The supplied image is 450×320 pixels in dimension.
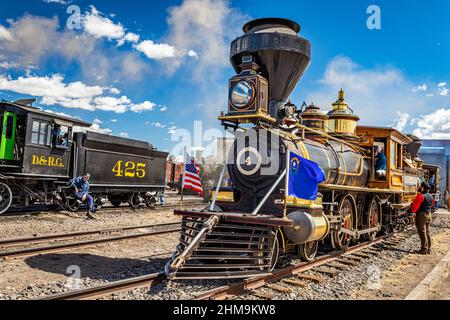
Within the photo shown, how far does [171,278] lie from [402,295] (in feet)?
10.1

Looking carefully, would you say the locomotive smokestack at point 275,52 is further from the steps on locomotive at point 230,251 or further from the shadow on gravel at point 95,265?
the shadow on gravel at point 95,265

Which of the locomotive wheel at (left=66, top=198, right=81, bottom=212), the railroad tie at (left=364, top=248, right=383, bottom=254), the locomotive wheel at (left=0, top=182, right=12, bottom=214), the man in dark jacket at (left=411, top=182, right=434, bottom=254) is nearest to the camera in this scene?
the railroad tie at (left=364, top=248, right=383, bottom=254)

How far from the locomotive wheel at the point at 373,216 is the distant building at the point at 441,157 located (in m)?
28.5

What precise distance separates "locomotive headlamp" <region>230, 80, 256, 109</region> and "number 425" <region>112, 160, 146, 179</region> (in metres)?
9.52

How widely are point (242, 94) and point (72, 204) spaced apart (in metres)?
9.89

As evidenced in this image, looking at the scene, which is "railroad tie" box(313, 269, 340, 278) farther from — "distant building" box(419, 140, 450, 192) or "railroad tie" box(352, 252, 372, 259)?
"distant building" box(419, 140, 450, 192)

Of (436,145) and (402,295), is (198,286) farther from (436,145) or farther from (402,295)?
(436,145)

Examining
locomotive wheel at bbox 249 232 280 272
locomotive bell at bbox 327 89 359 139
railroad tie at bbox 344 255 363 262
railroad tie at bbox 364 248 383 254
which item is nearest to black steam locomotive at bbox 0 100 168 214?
locomotive bell at bbox 327 89 359 139

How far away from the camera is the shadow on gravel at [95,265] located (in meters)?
5.64

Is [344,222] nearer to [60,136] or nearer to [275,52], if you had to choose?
[275,52]

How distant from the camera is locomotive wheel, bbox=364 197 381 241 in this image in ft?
29.8

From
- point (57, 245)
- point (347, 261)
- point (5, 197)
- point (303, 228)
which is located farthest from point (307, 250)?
point (5, 197)

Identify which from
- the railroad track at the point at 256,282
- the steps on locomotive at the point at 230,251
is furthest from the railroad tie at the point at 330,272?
the steps on locomotive at the point at 230,251

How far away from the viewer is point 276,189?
6098 millimetres
